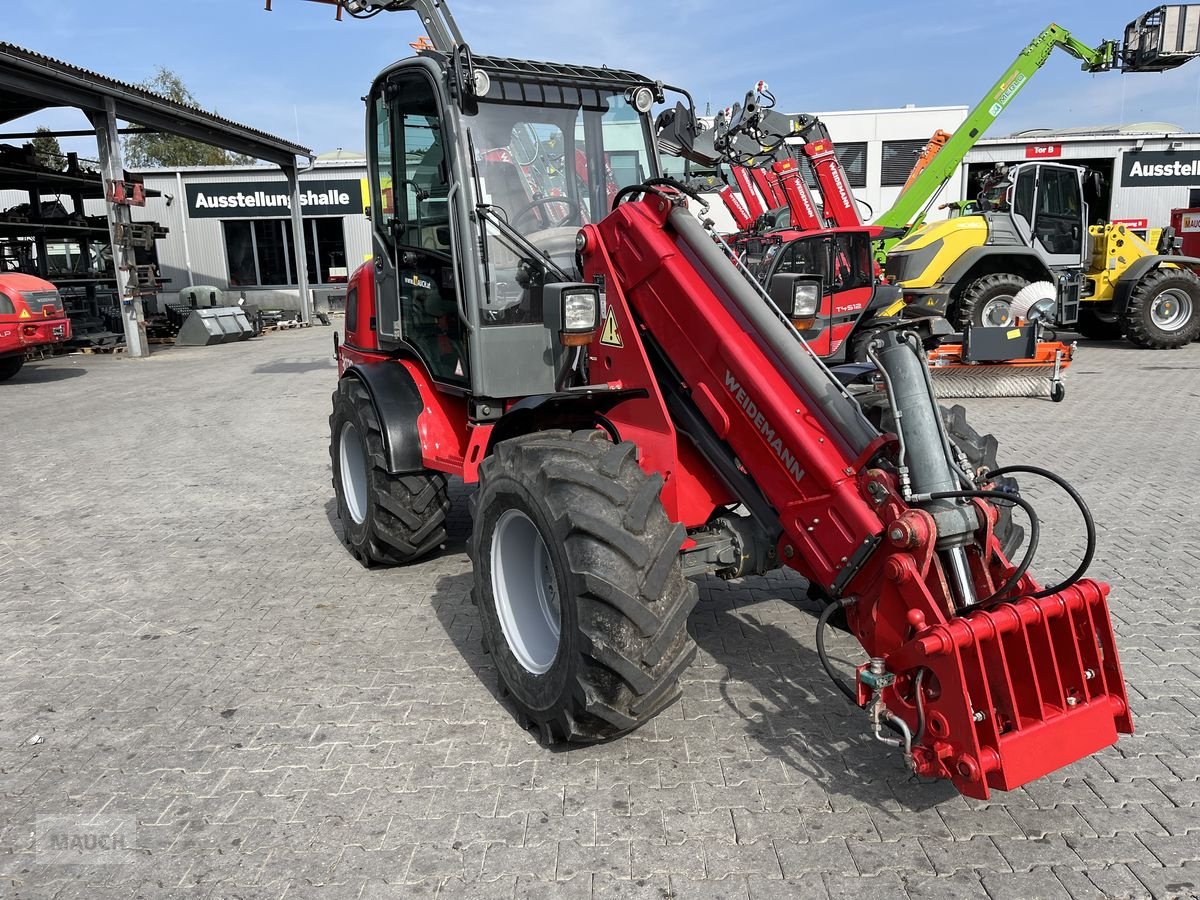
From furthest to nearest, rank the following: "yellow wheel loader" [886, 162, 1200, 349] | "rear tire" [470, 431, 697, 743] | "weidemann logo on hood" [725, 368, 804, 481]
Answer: "yellow wheel loader" [886, 162, 1200, 349]
"weidemann logo on hood" [725, 368, 804, 481]
"rear tire" [470, 431, 697, 743]

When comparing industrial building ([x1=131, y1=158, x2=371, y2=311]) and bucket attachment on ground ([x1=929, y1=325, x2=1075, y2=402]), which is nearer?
bucket attachment on ground ([x1=929, y1=325, x2=1075, y2=402])

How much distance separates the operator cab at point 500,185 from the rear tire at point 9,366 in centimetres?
1349

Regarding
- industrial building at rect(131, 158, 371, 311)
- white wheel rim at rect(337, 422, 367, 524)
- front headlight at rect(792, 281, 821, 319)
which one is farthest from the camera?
Result: industrial building at rect(131, 158, 371, 311)

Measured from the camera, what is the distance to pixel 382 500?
514 cm

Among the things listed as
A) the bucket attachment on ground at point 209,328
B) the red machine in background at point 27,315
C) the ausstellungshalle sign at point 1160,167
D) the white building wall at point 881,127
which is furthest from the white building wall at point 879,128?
the red machine in background at point 27,315

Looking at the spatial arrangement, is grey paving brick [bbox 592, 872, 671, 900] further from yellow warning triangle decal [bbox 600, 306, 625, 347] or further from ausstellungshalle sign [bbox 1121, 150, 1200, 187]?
ausstellungshalle sign [bbox 1121, 150, 1200, 187]

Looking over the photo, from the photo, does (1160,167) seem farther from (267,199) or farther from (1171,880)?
(1171,880)

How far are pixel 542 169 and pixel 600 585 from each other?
2513 millimetres

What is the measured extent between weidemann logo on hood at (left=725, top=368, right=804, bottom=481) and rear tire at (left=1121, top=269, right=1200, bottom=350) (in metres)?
14.6

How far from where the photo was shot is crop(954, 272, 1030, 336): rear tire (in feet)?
42.4

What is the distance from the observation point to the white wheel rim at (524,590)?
11.9 feet

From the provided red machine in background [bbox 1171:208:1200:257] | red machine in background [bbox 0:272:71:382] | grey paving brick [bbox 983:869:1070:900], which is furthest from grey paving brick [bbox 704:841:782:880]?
red machine in background [bbox 1171:208:1200:257]

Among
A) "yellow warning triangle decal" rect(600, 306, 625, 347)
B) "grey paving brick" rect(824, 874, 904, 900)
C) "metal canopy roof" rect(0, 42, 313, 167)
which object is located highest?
"metal canopy roof" rect(0, 42, 313, 167)

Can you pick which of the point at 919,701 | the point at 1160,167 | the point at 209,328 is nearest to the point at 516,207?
the point at 919,701
